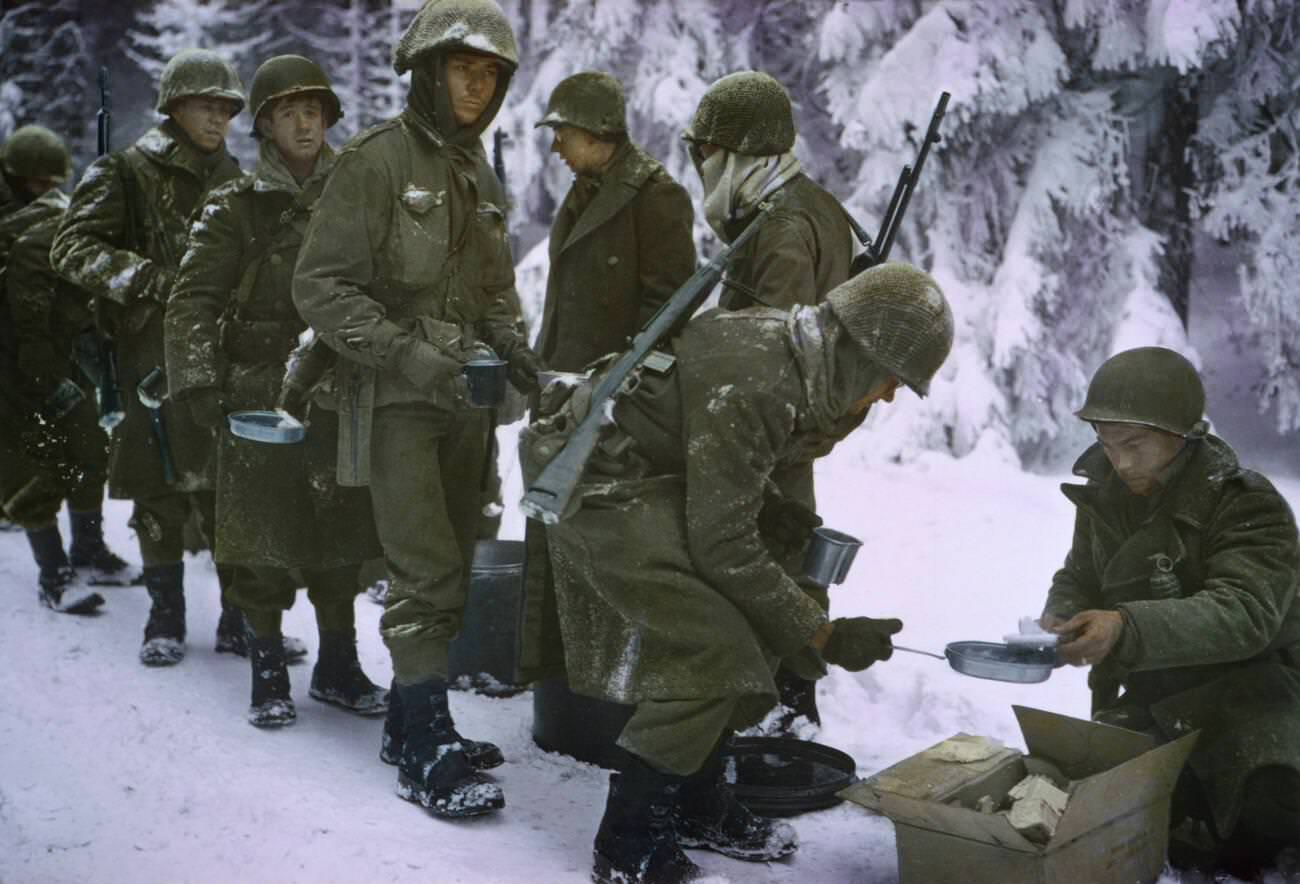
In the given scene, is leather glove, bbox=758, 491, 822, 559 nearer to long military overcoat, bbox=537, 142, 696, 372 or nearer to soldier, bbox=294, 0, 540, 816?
soldier, bbox=294, 0, 540, 816

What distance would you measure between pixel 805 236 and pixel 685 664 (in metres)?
1.55

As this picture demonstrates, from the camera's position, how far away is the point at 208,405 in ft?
14.8

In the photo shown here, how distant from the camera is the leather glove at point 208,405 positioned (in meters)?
4.49

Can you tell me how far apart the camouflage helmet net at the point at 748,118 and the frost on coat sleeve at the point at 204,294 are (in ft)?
5.36

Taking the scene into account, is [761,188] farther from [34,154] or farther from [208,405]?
[34,154]

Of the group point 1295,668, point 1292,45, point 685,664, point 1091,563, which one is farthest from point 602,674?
point 1292,45

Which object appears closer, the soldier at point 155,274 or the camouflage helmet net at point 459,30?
the camouflage helmet net at point 459,30

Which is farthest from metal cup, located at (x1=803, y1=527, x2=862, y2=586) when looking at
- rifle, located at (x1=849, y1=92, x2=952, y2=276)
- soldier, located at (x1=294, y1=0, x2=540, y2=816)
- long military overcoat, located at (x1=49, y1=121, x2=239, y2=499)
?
long military overcoat, located at (x1=49, y1=121, x2=239, y2=499)

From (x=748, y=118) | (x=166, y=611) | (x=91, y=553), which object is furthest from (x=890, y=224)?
(x=91, y=553)

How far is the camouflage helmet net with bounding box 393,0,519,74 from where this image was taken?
3.91 metres

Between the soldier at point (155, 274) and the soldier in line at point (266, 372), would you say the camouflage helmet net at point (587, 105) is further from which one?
the soldier at point (155, 274)

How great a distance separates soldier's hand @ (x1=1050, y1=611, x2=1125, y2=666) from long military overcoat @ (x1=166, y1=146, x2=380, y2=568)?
7.75 feet

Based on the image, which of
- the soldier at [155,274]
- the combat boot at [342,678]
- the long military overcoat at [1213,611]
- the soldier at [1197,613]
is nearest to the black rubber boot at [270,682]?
the combat boot at [342,678]

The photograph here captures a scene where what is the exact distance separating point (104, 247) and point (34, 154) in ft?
5.14
